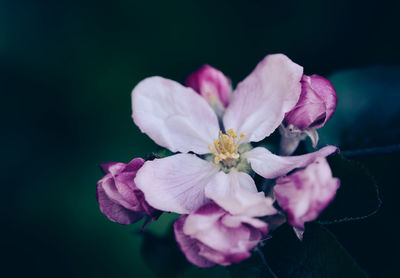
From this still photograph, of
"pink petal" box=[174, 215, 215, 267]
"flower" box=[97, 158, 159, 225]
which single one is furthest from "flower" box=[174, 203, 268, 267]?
"flower" box=[97, 158, 159, 225]

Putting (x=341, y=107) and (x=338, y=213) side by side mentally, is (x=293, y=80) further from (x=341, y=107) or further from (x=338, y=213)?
(x=341, y=107)

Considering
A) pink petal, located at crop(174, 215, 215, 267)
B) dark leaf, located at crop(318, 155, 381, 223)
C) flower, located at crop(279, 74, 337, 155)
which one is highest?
flower, located at crop(279, 74, 337, 155)

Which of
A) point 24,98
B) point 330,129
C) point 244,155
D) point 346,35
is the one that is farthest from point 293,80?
point 24,98

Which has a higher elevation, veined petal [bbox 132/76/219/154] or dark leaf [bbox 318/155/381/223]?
veined petal [bbox 132/76/219/154]

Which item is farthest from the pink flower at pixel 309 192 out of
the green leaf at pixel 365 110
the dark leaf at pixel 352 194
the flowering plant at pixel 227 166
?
the green leaf at pixel 365 110

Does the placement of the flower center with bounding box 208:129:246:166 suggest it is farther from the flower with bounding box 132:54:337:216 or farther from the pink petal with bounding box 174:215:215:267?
the pink petal with bounding box 174:215:215:267

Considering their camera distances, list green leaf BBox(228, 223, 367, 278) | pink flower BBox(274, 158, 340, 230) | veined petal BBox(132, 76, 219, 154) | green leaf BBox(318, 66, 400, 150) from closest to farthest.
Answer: pink flower BBox(274, 158, 340, 230)
green leaf BBox(228, 223, 367, 278)
veined petal BBox(132, 76, 219, 154)
green leaf BBox(318, 66, 400, 150)
